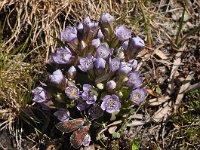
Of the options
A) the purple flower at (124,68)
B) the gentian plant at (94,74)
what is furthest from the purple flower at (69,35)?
the purple flower at (124,68)

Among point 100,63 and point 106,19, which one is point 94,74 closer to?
point 100,63

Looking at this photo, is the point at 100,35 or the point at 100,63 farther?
the point at 100,35

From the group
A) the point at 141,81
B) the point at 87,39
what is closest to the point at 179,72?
the point at 141,81

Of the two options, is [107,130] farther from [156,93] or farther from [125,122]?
[156,93]

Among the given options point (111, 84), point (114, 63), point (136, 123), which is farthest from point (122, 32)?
point (136, 123)

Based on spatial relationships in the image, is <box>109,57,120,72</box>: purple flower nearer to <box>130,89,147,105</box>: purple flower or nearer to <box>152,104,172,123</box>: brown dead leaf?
<box>130,89,147,105</box>: purple flower

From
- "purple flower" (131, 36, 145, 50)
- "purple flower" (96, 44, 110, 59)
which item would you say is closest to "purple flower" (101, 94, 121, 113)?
"purple flower" (96, 44, 110, 59)

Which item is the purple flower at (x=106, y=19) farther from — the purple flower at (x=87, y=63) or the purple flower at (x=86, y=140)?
the purple flower at (x=86, y=140)
